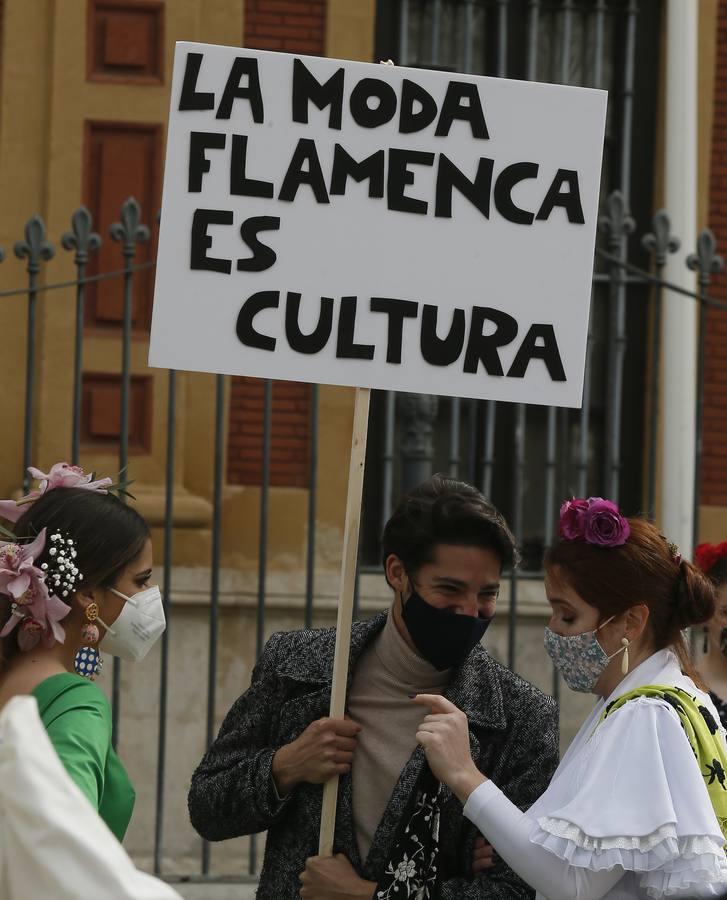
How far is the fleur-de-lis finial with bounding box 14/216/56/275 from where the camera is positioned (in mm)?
5980

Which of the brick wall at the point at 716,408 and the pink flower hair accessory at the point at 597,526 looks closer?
the pink flower hair accessory at the point at 597,526

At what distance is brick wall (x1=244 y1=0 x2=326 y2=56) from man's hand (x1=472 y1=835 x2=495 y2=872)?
17.4 ft

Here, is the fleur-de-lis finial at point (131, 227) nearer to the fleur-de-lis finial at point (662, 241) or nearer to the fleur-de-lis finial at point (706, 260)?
the fleur-de-lis finial at point (662, 241)

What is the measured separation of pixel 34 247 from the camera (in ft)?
19.7

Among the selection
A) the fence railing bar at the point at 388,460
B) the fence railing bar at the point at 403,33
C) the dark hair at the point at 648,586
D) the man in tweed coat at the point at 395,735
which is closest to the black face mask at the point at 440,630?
the man in tweed coat at the point at 395,735

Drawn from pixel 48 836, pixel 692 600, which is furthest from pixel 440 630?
pixel 48 836

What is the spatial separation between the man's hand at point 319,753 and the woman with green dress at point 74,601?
33cm

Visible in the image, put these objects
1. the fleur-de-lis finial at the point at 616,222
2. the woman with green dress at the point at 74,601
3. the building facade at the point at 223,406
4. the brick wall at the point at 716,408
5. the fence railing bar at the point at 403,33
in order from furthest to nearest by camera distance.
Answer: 1. the fence railing bar at the point at 403,33
2. the brick wall at the point at 716,408
3. the building facade at the point at 223,406
4. the fleur-de-lis finial at the point at 616,222
5. the woman with green dress at the point at 74,601

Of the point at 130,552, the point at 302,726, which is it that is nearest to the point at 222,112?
the point at 130,552

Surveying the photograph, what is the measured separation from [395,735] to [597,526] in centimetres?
64

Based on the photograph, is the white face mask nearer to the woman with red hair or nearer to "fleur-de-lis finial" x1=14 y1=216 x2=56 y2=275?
the woman with red hair

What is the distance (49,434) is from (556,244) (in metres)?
4.33

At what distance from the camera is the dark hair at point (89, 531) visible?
10.4 ft

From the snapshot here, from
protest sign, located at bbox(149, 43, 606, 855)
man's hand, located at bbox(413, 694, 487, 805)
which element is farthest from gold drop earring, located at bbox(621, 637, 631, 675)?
protest sign, located at bbox(149, 43, 606, 855)
